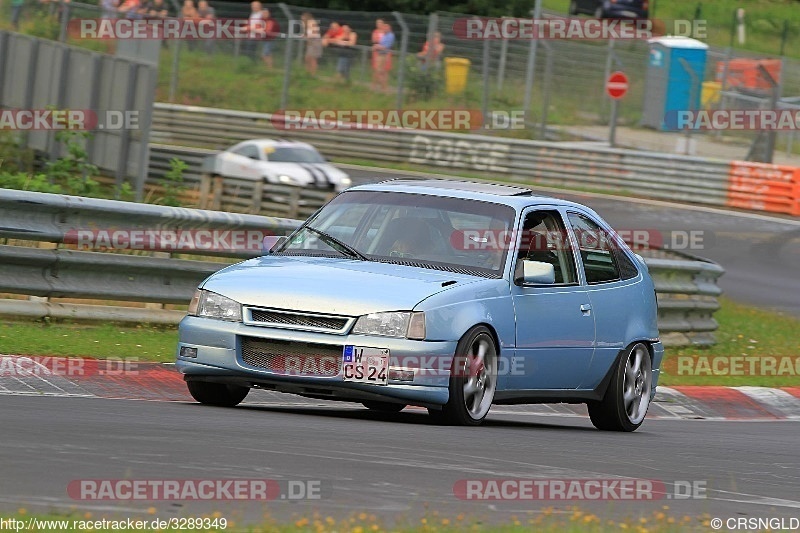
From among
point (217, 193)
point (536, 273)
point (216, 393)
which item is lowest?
point (217, 193)

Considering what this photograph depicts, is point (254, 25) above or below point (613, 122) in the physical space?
above

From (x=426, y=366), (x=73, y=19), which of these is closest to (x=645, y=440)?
(x=426, y=366)

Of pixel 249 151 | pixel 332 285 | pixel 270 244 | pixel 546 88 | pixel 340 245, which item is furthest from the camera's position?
pixel 546 88

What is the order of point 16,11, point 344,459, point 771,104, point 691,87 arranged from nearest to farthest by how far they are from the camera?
point 344,459 → point 16,11 → point 771,104 → point 691,87

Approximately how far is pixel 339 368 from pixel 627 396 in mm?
3143

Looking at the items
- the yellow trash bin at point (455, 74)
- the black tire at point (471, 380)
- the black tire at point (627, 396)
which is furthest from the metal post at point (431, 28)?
the black tire at point (471, 380)

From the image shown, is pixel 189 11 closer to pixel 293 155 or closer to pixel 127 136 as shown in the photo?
pixel 293 155

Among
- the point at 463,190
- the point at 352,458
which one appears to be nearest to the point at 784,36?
the point at 463,190

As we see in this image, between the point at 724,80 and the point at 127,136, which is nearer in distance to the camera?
the point at 127,136

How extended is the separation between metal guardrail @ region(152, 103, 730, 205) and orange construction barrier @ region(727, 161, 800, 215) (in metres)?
0.24

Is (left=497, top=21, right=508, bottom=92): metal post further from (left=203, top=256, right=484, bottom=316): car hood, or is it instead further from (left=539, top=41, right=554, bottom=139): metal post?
(left=203, top=256, right=484, bottom=316): car hood

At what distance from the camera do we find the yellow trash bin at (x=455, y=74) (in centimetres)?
3650

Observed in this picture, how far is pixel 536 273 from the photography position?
998 centimetres

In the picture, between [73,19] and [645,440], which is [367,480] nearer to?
[645,440]
